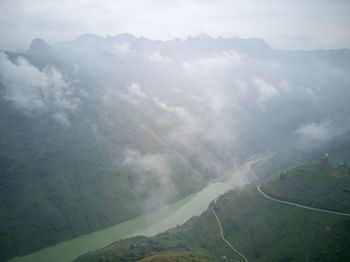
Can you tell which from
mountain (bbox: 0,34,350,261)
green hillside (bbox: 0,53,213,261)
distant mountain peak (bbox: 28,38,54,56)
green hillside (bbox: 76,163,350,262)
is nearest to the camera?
green hillside (bbox: 76,163,350,262)

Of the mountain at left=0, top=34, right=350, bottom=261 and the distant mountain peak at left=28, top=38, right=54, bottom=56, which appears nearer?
the mountain at left=0, top=34, right=350, bottom=261

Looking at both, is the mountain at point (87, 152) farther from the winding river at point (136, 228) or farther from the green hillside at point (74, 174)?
the winding river at point (136, 228)

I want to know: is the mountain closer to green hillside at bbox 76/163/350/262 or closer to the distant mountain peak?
green hillside at bbox 76/163/350/262

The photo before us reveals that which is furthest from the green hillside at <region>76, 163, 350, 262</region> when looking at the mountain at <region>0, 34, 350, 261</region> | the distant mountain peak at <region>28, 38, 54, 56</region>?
the distant mountain peak at <region>28, 38, 54, 56</region>

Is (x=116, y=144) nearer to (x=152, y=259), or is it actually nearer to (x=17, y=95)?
(x=17, y=95)

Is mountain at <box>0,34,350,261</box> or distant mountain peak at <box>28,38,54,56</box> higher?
distant mountain peak at <box>28,38,54,56</box>

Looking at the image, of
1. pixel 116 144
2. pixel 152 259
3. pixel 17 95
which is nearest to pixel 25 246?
pixel 152 259
